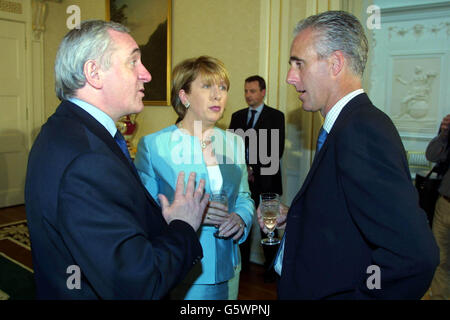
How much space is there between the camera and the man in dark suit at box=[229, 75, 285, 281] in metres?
3.73

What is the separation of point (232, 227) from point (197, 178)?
346mm

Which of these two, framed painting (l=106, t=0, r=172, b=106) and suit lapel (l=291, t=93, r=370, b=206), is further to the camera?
framed painting (l=106, t=0, r=172, b=106)

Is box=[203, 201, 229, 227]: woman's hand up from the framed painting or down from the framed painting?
down

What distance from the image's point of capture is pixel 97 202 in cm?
92

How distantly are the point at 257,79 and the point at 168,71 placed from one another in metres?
1.52

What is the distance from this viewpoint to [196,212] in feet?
4.02

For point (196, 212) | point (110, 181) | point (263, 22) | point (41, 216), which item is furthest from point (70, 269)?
point (263, 22)

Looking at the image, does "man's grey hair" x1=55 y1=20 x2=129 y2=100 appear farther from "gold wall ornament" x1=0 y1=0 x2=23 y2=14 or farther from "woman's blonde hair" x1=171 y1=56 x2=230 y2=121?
"gold wall ornament" x1=0 y1=0 x2=23 y2=14

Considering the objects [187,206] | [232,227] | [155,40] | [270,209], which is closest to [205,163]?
[232,227]

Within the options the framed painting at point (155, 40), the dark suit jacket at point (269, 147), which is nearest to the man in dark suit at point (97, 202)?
the dark suit jacket at point (269, 147)

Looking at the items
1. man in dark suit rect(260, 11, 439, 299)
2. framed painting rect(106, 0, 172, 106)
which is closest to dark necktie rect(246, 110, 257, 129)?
framed painting rect(106, 0, 172, 106)

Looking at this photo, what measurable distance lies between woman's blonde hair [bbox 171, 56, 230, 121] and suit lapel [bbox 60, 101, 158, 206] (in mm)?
976

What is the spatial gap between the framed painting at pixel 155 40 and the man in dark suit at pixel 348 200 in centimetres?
370

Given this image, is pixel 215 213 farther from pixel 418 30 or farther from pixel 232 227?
pixel 418 30
